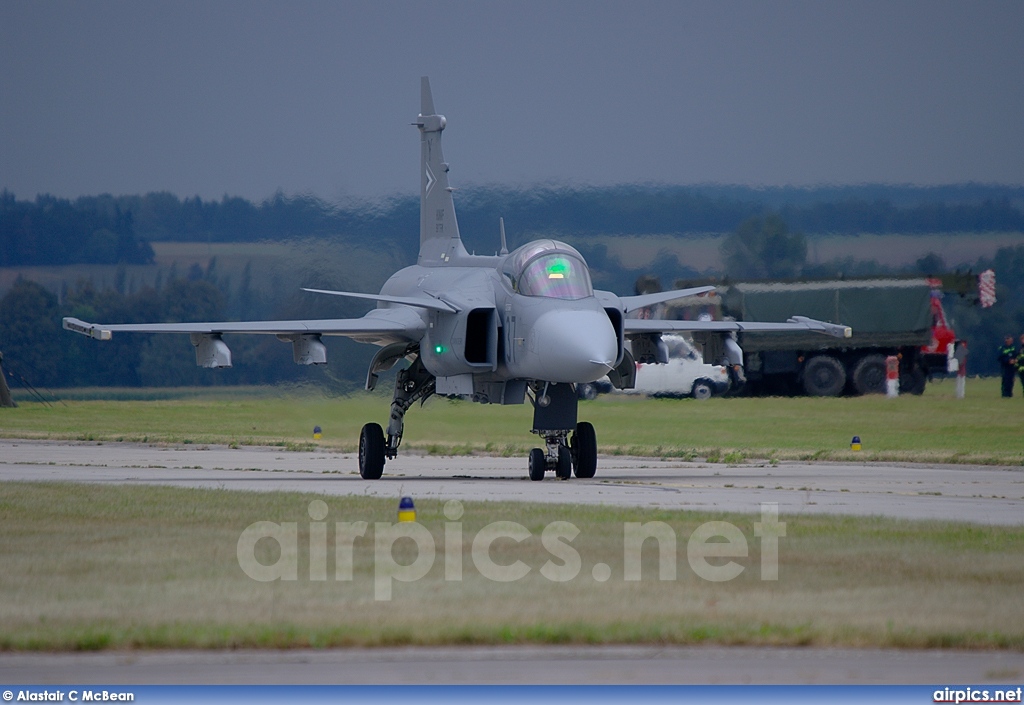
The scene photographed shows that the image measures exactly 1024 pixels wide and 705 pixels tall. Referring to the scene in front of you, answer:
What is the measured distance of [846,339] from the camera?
41.1 meters

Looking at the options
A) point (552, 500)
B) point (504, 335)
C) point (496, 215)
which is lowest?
point (552, 500)

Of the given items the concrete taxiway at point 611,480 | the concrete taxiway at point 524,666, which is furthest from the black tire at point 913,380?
the concrete taxiway at point 524,666

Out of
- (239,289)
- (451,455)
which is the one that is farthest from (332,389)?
(239,289)

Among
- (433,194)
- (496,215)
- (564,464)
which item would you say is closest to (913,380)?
(496,215)

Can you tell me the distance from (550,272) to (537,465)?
2.56 metres

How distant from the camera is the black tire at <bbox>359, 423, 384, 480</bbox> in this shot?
1998 centimetres

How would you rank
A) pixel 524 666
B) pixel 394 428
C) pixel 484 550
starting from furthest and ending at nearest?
Answer: 1. pixel 394 428
2. pixel 484 550
3. pixel 524 666

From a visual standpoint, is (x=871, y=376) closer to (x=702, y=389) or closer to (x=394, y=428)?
(x=702, y=389)

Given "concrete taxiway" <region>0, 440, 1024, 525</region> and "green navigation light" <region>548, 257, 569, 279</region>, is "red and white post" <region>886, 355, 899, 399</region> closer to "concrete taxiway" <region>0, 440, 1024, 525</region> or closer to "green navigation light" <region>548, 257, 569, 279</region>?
"concrete taxiway" <region>0, 440, 1024, 525</region>

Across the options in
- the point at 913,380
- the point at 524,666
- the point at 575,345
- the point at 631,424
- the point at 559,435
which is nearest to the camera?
the point at 524,666

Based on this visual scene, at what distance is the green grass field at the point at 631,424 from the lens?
1004 inches

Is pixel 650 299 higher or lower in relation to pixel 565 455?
higher

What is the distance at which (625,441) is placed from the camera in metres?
28.5

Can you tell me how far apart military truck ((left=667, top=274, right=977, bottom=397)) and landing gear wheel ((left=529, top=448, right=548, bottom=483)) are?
71.8ft
